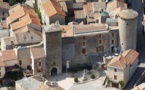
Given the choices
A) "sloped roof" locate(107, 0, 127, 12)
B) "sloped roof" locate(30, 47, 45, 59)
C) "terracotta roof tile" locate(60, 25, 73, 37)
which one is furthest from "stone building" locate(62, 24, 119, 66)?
"sloped roof" locate(107, 0, 127, 12)

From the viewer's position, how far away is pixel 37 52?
96.2m

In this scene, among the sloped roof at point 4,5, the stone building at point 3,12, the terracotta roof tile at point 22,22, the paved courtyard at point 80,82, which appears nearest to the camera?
the paved courtyard at point 80,82

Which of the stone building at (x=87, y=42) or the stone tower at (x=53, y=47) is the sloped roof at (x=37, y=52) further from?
the stone building at (x=87, y=42)

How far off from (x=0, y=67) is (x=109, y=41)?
75.3ft

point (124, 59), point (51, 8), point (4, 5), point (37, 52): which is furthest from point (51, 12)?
point (124, 59)

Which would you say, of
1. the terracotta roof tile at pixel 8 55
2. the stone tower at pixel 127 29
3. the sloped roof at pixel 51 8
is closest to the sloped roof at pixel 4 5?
the sloped roof at pixel 51 8

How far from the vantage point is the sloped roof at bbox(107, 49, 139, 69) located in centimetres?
9175

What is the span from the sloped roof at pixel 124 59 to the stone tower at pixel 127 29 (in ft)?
8.53

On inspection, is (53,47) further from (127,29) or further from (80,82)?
(127,29)

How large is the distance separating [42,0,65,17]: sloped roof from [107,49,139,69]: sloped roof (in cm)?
1959

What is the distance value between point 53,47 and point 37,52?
11.0ft

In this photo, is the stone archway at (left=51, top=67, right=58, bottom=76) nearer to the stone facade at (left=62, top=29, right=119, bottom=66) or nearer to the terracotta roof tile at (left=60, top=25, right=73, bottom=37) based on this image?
the stone facade at (left=62, top=29, right=119, bottom=66)

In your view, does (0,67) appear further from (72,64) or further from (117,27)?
(117,27)

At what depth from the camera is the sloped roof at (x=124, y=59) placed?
91.8 metres
